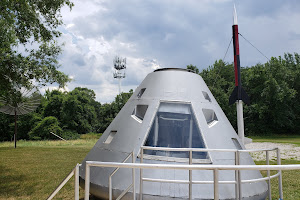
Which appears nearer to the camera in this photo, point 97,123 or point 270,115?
point 270,115

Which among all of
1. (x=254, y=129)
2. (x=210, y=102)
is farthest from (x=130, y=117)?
(x=254, y=129)

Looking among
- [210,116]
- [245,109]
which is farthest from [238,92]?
[245,109]

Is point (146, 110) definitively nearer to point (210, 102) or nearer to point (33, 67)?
point (210, 102)

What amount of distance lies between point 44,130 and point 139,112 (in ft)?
129

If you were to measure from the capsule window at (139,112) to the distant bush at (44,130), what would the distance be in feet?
127

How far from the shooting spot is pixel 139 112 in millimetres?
5984

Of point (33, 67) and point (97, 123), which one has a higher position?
point (33, 67)

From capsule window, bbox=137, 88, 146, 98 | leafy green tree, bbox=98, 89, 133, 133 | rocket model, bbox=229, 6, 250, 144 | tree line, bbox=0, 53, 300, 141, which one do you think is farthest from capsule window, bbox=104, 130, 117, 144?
leafy green tree, bbox=98, 89, 133, 133

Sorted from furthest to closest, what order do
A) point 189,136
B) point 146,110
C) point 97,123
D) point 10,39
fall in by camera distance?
point 97,123 → point 10,39 → point 146,110 → point 189,136

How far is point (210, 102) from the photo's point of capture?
6.04 m

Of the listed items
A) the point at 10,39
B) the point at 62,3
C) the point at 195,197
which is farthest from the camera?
the point at 62,3

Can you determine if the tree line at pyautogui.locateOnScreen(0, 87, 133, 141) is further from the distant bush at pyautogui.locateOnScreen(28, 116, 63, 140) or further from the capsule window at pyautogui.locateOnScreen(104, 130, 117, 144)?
the capsule window at pyautogui.locateOnScreen(104, 130, 117, 144)

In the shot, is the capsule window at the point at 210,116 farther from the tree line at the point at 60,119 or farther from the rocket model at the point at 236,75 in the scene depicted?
the tree line at the point at 60,119

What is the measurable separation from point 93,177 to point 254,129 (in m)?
39.6
